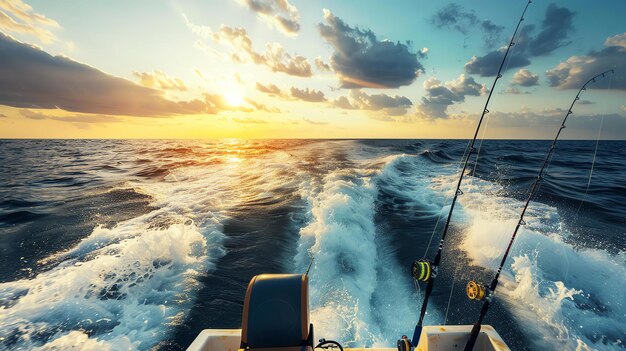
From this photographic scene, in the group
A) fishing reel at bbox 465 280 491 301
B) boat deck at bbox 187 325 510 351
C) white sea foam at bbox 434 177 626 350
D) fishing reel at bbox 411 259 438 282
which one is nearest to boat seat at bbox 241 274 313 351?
boat deck at bbox 187 325 510 351

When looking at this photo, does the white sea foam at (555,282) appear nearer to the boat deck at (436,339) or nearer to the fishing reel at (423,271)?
the boat deck at (436,339)

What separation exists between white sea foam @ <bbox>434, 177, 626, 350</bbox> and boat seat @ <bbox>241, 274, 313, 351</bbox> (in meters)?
4.60

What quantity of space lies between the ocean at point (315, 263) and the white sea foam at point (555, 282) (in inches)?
1.1

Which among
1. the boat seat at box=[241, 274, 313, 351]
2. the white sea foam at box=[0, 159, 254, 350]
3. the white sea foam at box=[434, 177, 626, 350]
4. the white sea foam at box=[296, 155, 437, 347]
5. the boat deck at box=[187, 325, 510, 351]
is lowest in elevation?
the white sea foam at box=[0, 159, 254, 350]

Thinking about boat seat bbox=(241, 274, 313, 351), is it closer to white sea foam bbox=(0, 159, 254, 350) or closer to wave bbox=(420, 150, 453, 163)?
white sea foam bbox=(0, 159, 254, 350)

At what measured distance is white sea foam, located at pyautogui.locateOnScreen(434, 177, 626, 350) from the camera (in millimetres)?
4934

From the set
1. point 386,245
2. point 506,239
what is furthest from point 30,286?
point 506,239

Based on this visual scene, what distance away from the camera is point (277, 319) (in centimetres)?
291

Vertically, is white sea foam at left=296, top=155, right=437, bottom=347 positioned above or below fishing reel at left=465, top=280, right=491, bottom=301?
below

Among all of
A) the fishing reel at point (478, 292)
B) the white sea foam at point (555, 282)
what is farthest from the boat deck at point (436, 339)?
the white sea foam at point (555, 282)

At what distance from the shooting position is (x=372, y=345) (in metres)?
4.64

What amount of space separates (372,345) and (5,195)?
21.6 m

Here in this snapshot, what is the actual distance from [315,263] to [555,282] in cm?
556

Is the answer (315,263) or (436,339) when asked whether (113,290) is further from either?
(436,339)
